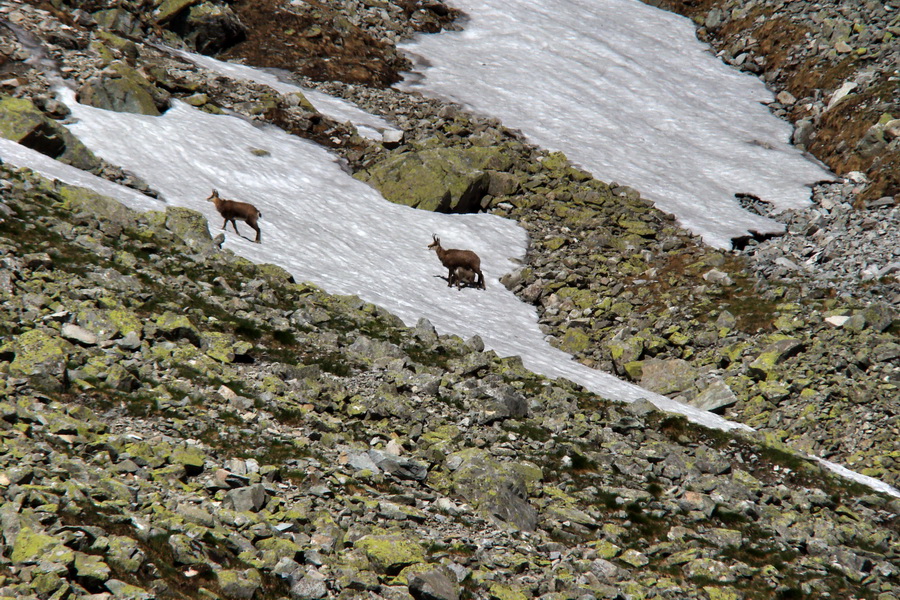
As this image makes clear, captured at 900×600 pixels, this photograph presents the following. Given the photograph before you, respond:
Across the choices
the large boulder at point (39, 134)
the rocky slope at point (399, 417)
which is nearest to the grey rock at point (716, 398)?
the rocky slope at point (399, 417)

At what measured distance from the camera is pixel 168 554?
7.41 meters

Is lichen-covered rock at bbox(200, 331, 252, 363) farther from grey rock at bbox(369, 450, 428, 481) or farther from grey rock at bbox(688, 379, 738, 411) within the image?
grey rock at bbox(688, 379, 738, 411)

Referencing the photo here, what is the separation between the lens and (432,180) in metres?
30.4

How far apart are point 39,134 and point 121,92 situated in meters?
6.34

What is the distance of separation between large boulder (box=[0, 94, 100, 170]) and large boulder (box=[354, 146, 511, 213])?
39.5 feet

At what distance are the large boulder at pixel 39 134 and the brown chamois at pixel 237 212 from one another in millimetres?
4077

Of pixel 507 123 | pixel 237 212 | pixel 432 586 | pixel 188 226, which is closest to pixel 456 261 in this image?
pixel 237 212

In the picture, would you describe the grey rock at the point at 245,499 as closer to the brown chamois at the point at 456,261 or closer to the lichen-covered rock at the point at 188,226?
the lichen-covered rock at the point at 188,226

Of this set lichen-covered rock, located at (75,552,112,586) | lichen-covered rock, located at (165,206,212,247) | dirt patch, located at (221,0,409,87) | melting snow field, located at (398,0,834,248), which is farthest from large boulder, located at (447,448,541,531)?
dirt patch, located at (221,0,409,87)

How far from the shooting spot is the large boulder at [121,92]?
25016 millimetres

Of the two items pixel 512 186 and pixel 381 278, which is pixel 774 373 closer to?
pixel 381 278

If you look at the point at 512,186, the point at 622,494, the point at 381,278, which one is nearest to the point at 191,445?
the point at 622,494

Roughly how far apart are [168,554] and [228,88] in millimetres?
28966

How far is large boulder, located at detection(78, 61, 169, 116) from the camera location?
2502 centimetres
